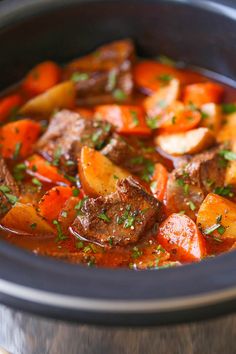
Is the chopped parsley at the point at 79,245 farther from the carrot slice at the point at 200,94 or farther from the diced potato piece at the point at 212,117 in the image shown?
the carrot slice at the point at 200,94

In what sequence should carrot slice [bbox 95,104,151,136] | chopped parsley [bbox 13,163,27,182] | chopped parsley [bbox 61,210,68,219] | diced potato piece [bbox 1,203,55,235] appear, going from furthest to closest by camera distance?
1. carrot slice [bbox 95,104,151,136]
2. chopped parsley [bbox 13,163,27,182]
3. chopped parsley [bbox 61,210,68,219]
4. diced potato piece [bbox 1,203,55,235]

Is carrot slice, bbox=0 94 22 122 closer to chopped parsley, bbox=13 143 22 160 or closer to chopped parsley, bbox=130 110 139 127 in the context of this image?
chopped parsley, bbox=13 143 22 160

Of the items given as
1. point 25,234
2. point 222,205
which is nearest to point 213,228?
point 222,205

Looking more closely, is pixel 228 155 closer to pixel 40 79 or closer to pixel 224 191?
pixel 224 191

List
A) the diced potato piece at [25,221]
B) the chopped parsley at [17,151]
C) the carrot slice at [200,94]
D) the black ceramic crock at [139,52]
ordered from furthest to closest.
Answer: the carrot slice at [200,94] → the chopped parsley at [17,151] → the diced potato piece at [25,221] → the black ceramic crock at [139,52]

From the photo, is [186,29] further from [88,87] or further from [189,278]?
[189,278]

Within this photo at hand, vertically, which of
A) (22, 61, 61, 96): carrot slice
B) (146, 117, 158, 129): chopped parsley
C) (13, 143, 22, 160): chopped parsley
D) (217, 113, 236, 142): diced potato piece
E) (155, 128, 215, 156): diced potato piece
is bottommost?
(217, 113, 236, 142): diced potato piece

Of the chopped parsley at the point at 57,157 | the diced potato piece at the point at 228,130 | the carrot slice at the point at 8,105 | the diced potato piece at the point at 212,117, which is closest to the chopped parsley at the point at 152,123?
the diced potato piece at the point at 212,117

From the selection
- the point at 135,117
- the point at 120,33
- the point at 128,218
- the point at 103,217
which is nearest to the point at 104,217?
the point at 103,217

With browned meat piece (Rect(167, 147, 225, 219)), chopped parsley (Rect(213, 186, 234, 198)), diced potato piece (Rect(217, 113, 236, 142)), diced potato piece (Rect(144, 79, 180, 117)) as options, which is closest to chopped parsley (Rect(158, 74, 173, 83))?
diced potato piece (Rect(144, 79, 180, 117))
